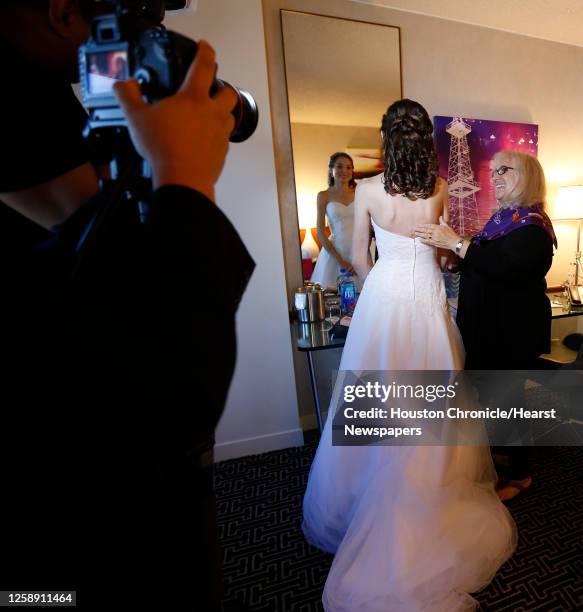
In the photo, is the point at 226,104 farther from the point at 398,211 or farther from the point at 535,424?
the point at 535,424

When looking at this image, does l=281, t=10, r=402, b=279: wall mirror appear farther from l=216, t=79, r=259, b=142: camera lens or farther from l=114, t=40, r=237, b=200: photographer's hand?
l=114, t=40, r=237, b=200: photographer's hand

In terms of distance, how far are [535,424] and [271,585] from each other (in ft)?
6.26

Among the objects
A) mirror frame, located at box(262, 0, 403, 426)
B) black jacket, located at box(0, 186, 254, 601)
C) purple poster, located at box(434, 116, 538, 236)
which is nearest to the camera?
black jacket, located at box(0, 186, 254, 601)

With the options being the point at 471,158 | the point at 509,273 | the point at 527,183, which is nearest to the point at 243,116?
the point at 509,273

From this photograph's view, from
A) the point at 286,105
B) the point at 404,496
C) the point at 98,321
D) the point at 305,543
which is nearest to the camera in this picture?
the point at 98,321

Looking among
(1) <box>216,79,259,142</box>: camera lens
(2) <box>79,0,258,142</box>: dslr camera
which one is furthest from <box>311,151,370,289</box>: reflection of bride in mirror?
(2) <box>79,0,258,142</box>: dslr camera

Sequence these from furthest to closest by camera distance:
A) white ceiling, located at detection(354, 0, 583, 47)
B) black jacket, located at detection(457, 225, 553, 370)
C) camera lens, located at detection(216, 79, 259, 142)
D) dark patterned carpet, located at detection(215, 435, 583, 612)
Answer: white ceiling, located at detection(354, 0, 583, 47), black jacket, located at detection(457, 225, 553, 370), dark patterned carpet, located at detection(215, 435, 583, 612), camera lens, located at detection(216, 79, 259, 142)

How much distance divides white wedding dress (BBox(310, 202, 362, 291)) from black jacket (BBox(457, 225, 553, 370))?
0.67 m

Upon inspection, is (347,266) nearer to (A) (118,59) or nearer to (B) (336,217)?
(B) (336,217)

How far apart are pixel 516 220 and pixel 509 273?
223mm

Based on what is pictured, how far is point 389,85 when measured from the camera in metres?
2.10

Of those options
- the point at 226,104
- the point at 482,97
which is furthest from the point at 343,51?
the point at 226,104

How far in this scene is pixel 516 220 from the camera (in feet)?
4.91

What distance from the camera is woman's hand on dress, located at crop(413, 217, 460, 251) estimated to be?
144 centimetres
